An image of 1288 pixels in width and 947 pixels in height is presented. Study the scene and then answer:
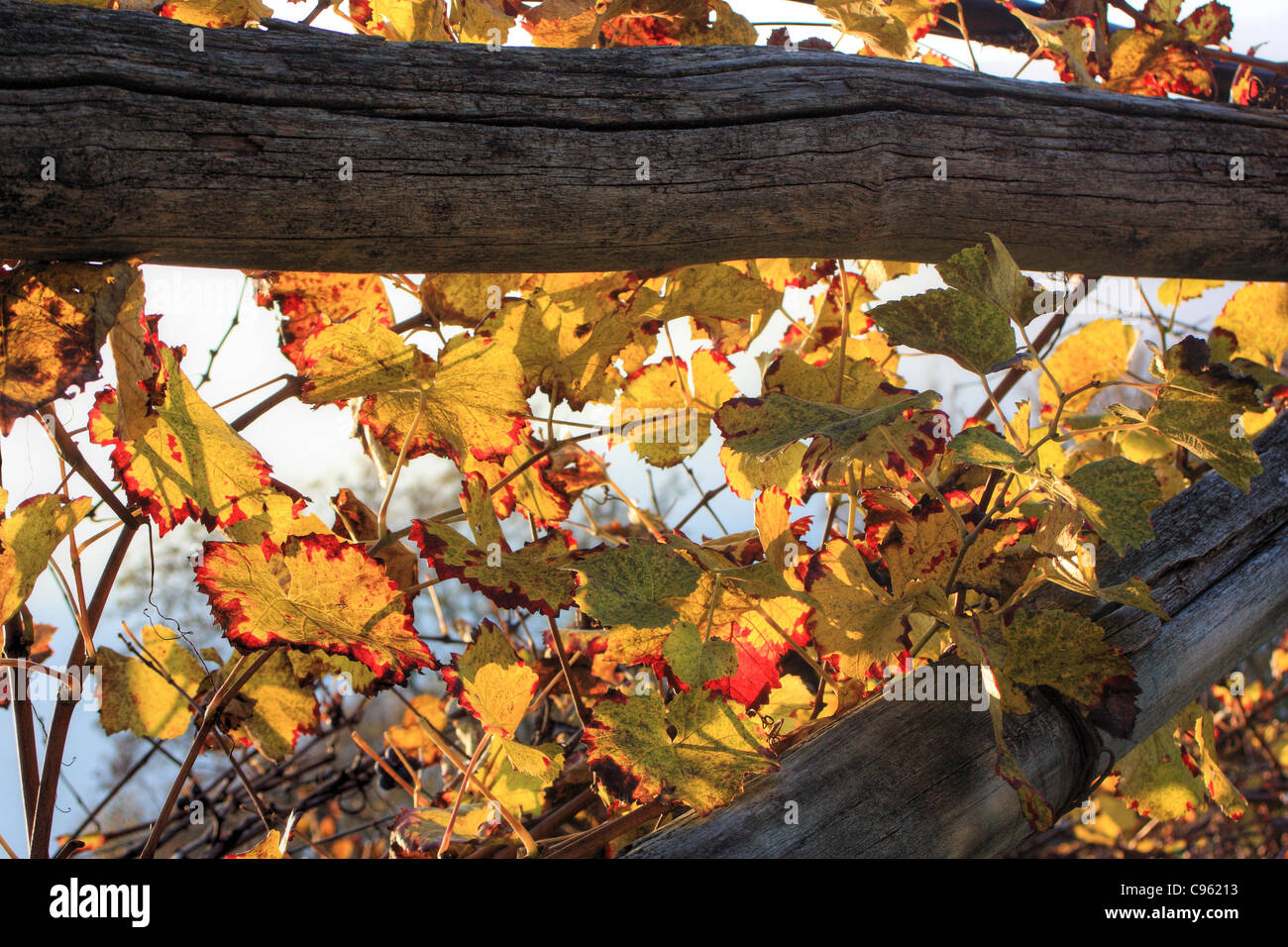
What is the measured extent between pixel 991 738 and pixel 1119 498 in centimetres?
28

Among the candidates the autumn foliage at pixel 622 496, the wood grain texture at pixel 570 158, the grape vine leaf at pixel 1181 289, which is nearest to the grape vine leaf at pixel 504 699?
the autumn foliage at pixel 622 496

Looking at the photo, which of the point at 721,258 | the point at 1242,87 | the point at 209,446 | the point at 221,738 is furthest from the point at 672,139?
the point at 1242,87

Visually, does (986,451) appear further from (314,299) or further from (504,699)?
(314,299)

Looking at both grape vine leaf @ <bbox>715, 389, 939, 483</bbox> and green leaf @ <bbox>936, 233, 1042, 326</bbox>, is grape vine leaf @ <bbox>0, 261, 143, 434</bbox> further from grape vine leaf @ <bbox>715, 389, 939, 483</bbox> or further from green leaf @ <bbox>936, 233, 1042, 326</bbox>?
green leaf @ <bbox>936, 233, 1042, 326</bbox>

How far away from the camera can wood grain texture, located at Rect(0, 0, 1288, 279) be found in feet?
2.14

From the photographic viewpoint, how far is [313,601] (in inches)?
27.3

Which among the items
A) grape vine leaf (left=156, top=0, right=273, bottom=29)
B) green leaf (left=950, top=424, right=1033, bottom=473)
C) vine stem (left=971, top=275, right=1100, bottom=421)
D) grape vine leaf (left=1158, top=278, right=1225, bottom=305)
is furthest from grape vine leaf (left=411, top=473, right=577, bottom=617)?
grape vine leaf (left=1158, top=278, right=1225, bottom=305)

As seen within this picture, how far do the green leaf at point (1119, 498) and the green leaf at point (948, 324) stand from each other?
119 mm

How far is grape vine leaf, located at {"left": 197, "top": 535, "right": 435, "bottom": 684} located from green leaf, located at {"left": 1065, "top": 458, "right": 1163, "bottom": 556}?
0.50 m

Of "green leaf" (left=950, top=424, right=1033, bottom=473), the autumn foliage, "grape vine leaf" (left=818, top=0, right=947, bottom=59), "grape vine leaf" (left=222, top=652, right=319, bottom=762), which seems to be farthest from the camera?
"grape vine leaf" (left=818, top=0, right=947, bottom=59)

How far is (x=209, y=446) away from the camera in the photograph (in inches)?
29.5

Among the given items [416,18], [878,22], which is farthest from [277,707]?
[878,22]
